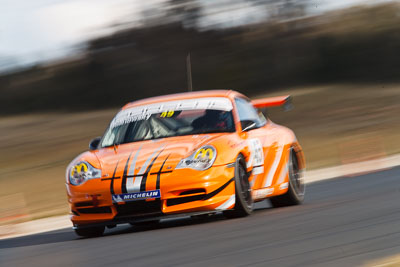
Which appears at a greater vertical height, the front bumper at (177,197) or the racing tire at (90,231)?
the front bumper at (177,197)

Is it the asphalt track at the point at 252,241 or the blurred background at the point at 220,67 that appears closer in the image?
the asphalt track at the point at 252,241

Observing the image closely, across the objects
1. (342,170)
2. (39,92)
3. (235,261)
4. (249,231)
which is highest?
(235,261)

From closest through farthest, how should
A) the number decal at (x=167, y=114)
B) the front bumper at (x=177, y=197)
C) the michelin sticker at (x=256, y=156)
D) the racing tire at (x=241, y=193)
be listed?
the front bumper at (x=177, y=197) < the racing tire at (x=241, y=193) < the michelin sticker at (x=256, y=156) < the number decal at (x=167, y=114)

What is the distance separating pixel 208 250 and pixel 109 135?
3.37 m

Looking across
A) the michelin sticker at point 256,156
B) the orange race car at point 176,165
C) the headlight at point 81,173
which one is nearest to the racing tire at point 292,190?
the orange race car at point 176,165

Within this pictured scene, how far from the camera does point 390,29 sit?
169 feet

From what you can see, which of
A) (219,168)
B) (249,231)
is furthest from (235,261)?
(219,168)

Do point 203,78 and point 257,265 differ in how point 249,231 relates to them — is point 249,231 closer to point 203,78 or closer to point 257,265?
point 257,265

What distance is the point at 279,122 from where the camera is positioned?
34719 millimetres

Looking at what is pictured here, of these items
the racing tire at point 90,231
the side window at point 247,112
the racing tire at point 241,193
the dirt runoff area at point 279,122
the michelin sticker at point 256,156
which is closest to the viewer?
the racing tire at point 241,193

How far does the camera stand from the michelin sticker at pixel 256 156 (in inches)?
361

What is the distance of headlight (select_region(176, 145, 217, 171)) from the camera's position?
8.31 meters

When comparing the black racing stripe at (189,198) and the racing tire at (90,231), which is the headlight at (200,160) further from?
the racing tire at (90,231)

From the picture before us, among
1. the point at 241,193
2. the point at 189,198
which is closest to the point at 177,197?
the point at 189,198
